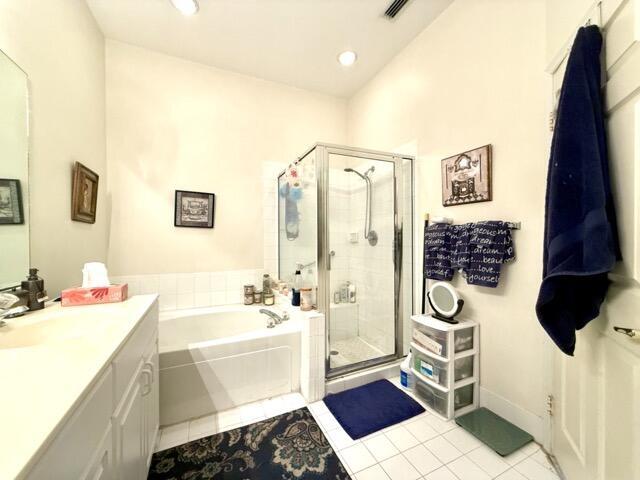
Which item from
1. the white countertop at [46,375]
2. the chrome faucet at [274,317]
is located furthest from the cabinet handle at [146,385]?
the chrome faucet at [274,317]

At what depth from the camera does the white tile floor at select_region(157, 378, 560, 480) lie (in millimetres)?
1202

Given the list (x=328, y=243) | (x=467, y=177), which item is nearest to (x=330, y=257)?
(x=328, y=243)

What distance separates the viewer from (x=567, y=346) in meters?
0.92

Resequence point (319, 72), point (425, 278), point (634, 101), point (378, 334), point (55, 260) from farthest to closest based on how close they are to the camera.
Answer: point (319, 72), point (378, 334), point (425, 278), point (55, 260), point (634, 101)

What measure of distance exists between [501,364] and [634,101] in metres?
1.43

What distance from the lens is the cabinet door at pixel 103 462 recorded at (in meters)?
0.60

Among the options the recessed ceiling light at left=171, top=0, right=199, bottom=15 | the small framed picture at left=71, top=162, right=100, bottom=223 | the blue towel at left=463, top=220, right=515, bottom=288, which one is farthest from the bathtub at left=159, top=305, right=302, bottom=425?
the recessed ceiling light at left=171, top=0, right=199, bottom=15

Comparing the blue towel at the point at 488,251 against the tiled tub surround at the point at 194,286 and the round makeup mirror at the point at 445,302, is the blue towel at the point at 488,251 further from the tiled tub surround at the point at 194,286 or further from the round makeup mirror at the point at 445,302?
the tiled tub surround at the point at 194,286

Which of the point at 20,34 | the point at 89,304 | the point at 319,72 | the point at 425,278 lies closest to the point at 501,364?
the point at 425,278

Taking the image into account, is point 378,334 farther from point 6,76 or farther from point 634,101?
point 6,76

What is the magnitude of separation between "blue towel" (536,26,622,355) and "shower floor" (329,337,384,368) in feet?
4.70

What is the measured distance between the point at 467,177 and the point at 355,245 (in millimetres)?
1019

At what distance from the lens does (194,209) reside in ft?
7.81

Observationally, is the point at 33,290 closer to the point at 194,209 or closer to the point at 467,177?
the point at 194,209
